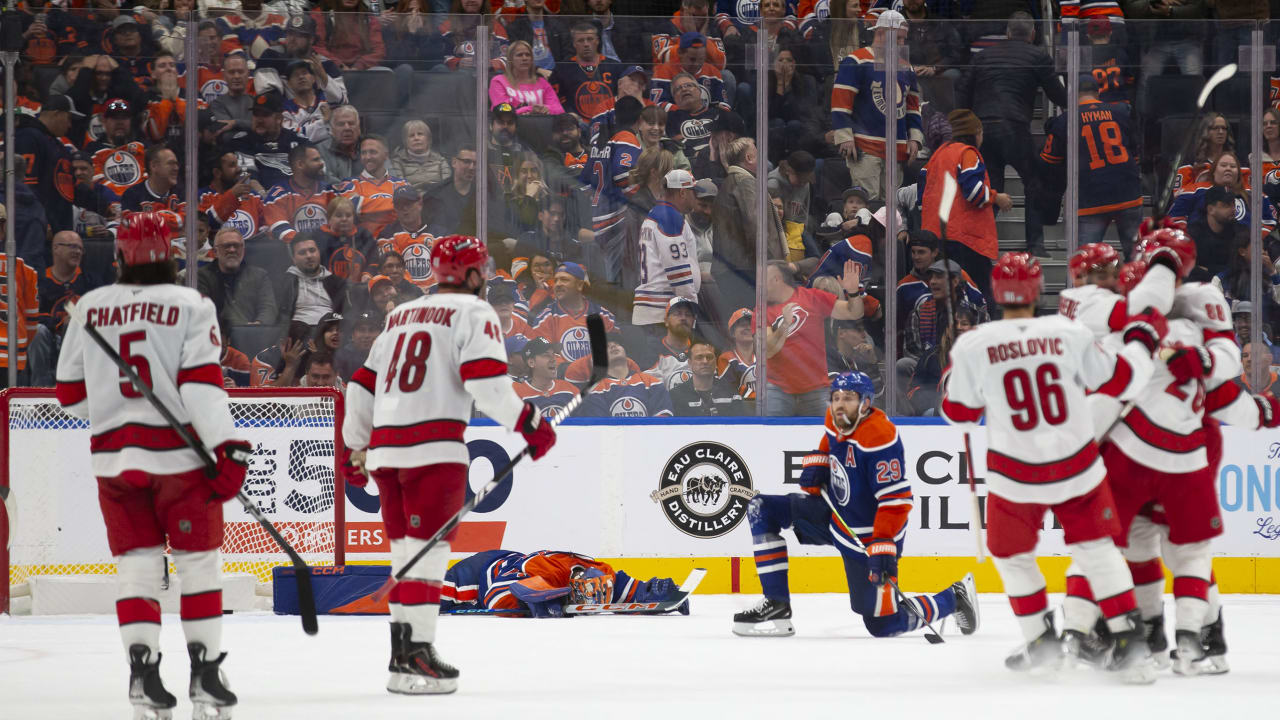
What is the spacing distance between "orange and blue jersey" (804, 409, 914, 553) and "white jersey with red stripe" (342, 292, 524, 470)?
6.14ft

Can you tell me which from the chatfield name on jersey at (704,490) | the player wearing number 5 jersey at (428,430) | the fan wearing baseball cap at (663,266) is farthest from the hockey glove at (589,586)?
the player wearing number 5 jersey at (428,430)

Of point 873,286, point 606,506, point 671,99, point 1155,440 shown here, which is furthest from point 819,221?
point 1155,440

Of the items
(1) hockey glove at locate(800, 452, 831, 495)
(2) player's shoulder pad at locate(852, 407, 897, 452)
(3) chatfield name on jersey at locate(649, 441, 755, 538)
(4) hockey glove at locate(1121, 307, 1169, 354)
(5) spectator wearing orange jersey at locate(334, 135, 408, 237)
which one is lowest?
(3) chatfield name on jersey at locate(649, 441, 755, 538)

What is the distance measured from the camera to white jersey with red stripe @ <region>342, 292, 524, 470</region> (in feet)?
13.4

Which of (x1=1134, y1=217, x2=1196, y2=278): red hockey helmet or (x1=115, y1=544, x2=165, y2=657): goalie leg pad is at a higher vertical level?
(x1=1134, y1=217, x2=1196, y2=278): red hockey helmet

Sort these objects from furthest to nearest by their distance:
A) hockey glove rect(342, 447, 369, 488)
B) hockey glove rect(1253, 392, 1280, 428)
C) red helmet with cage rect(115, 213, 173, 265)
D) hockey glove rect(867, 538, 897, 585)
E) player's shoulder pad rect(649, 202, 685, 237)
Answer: player's shoulder pad rect(649, 202, 685, 237), hockey glove rect(867, 538, 897, 585), hockey glove rect(1253, 392, 1280, 428), hockey glove rect(342, 447, 369, 488), red helmet with cage rect(115, 213, 173, 265)

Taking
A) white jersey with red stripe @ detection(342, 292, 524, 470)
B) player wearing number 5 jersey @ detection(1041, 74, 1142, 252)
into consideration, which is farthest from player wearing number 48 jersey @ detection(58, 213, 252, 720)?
player wearing number 5 jersey @ detection(1041, 74, 1142, 252)

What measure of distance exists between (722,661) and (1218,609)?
164 cm

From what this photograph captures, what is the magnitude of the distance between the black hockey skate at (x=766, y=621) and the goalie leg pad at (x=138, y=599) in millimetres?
2656

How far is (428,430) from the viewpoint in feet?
13.5

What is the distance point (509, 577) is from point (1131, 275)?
3.20 meters

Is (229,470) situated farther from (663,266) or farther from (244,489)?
(663,266)

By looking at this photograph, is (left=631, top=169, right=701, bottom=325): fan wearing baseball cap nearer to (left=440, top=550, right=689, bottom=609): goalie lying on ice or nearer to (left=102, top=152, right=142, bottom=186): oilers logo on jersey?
(left=440, top=550, right=689, bottom=609): goalie lying on ice

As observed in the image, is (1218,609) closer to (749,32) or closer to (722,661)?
(722,661)
